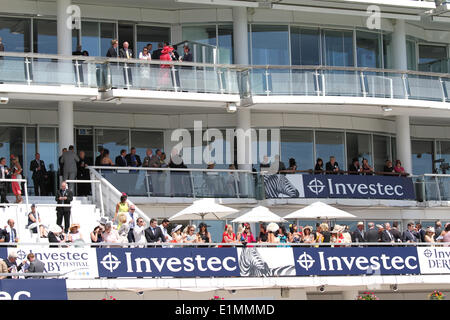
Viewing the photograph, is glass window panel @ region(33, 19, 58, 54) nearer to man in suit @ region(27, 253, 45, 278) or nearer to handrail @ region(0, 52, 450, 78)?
handrail @ region(0, 52, 450, 78)

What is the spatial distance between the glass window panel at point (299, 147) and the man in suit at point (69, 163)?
871 centimetres

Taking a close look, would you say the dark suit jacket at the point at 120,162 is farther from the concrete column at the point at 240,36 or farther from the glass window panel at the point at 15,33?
the concrete column at the point at 240,36

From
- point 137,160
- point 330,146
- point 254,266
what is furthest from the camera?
point 330,146

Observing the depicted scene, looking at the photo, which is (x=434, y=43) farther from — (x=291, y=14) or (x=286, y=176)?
(x=286, y=176)

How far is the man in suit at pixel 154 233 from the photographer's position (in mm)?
21562

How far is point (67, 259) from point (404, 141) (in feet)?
56.7

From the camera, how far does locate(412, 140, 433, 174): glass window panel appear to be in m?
35.7

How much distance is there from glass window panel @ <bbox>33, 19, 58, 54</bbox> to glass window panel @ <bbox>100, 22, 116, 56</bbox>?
65.3 inches

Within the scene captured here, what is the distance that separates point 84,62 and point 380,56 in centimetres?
1220

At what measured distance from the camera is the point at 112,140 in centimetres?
3144

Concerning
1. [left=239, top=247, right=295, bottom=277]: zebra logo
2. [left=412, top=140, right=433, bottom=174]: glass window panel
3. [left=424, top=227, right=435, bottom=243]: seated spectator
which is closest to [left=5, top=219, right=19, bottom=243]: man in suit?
[left=239, top=247, right=295, bottom=277]: zebra logo

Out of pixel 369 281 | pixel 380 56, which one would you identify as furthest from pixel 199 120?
pixel 369 281

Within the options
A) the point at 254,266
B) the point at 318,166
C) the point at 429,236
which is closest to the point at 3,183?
the point at 254,266

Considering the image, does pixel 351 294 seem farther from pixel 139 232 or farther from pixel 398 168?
pixel 398 168
